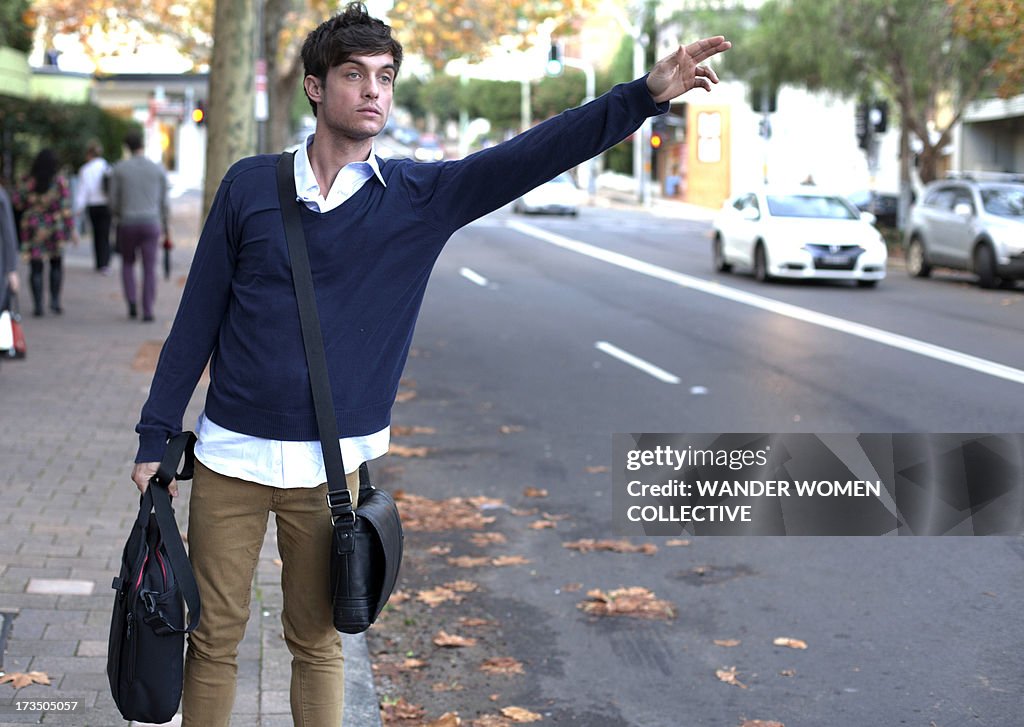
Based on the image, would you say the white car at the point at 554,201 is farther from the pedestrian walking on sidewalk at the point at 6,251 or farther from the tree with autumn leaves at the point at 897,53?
the pedestrian walking on sidewalk at the point at 6,251

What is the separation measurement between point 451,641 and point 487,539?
164cm

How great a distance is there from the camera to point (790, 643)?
5.57 meters

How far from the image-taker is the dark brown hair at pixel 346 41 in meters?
3.36

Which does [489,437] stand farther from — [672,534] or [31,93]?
[31,93]

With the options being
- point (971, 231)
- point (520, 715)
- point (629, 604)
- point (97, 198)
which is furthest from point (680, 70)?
point (971, 231)

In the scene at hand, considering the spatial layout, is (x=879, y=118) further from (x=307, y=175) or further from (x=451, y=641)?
(x=307, y=175)

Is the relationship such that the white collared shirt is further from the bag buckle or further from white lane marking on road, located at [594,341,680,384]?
A: white lane marking on road, located at [594,341,680,384]

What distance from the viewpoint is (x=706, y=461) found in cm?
712

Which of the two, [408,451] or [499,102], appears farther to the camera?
[499,102]

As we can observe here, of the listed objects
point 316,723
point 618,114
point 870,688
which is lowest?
point 870,688

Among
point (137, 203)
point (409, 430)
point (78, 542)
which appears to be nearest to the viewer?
point (78, 542)

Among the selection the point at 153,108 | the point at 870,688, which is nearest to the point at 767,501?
the point at 870,688

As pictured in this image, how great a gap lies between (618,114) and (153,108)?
226 ft

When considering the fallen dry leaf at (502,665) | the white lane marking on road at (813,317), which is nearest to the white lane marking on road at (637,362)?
the white lane marking on road at (813,317)
